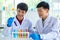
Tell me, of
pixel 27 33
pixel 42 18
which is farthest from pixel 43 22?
pixel 27 33

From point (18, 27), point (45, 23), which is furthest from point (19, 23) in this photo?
point (45, 23)

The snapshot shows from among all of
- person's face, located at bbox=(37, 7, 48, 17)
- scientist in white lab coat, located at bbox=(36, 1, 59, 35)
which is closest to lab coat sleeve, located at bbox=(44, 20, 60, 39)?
scientist in white lab coat, located at bbox=(36, 1, 59, 35)

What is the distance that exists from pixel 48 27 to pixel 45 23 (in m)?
0.03

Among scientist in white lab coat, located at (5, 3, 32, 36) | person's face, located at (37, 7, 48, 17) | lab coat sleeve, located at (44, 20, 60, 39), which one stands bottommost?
lab coat sleeve, located at (44, 20, 60, 39)

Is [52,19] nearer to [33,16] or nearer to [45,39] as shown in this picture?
[45,39]

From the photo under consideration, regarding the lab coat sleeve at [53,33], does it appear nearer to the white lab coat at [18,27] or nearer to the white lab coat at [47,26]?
the white lab coat at [47,26]

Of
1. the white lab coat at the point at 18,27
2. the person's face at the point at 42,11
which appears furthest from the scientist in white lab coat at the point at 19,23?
the person's face at the point at 42,11

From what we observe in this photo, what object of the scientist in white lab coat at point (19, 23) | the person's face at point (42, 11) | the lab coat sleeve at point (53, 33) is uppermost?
the person's face at point (42, 11)

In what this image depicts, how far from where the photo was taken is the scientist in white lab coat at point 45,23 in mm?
971

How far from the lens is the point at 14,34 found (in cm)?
92

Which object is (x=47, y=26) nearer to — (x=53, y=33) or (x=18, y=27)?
(x=53, y=33)

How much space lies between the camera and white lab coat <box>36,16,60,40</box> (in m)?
0.95

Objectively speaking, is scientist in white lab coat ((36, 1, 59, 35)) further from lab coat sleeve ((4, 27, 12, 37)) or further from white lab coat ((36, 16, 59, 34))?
lab coat sleeve ((4, 27, 12, 37))

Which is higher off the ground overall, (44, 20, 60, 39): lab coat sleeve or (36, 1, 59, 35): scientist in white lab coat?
(36, 1, 59, 35): scientist in white lab coat
